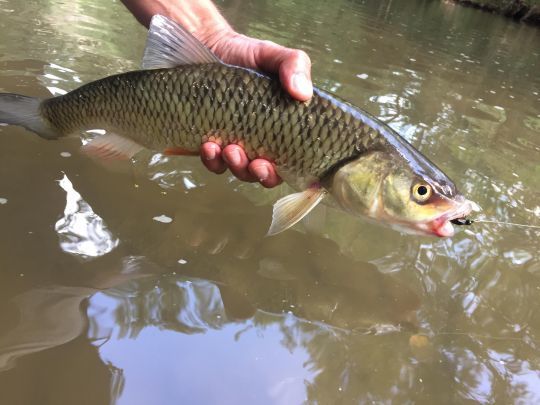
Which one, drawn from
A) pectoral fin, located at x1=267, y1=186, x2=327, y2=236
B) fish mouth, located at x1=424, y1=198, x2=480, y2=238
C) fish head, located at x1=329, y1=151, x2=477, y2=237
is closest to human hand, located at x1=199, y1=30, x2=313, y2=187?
pectoral fin, located at x1=267, y1=186, x2=327, y2=236

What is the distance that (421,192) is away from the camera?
1.88m

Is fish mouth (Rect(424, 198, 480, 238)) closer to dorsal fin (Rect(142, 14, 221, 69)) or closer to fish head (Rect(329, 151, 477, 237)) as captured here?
fish head (Rect(329, 151, 477, 237))

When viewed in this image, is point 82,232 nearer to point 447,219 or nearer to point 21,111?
point 21,111

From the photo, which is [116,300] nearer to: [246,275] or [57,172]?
[246,275]

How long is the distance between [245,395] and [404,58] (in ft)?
22.6

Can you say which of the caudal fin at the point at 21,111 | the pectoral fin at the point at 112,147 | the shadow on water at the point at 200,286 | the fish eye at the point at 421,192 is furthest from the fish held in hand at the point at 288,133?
the caudal fin at the point at 21,111

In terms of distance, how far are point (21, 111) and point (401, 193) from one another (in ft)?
5.93

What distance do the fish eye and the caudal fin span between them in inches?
69.0

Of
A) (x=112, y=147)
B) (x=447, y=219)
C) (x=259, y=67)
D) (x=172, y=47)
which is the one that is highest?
(x=172, y=47)

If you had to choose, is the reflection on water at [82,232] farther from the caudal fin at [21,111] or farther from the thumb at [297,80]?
the thumb at [297,80]

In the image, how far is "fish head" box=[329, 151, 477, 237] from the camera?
1.87m

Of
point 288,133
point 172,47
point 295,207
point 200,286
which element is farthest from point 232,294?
point 172,47

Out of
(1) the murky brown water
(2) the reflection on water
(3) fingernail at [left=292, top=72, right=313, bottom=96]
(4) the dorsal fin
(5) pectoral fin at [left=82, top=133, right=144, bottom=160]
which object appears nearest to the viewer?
(1) the murky brown water

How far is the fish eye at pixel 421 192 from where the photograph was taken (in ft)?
6.13
